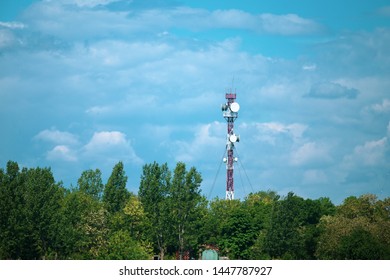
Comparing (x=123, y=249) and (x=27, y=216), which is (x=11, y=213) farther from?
(x=123, y=249)

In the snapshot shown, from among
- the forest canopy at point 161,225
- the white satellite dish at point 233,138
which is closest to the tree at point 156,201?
the forest canopy at point 161,225

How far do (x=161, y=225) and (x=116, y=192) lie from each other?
8.00 m

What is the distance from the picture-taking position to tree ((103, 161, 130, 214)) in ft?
263

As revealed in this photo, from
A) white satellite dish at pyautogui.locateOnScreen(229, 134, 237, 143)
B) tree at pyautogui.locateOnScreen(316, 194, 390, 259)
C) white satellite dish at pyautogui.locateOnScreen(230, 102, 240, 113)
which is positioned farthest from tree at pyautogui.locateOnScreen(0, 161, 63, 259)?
white satellite dish at pyautogui.locateOnScreen(230, 102, 240, 113)

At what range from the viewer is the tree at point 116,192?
80.2m

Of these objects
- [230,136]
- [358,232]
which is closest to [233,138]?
[230,136]

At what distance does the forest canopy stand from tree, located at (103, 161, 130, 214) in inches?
3.9

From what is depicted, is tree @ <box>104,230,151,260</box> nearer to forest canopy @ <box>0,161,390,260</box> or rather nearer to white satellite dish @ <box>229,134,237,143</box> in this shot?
forest canopy @ <box>0,161,390,260</box>

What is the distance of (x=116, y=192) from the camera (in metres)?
80.8

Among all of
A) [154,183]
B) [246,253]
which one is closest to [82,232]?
[154,183]

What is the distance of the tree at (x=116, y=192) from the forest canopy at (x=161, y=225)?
0.10m

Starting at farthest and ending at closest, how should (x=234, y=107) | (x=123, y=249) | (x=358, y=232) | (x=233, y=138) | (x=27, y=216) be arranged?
1. (x=234, y=107)
2. (x=233, y=138)
3. (x=27, y=216)
4. (x=123, y=249)
5. (x=358, y=232)
